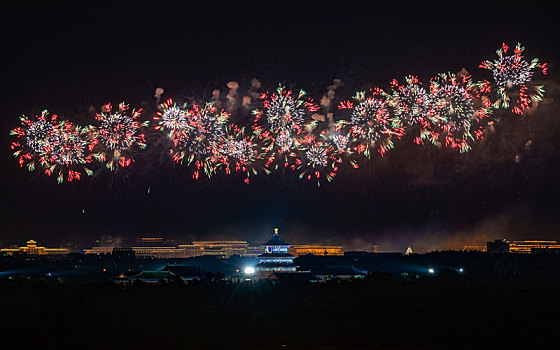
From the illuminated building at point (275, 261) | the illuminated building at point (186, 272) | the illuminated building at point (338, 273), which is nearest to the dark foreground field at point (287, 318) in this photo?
the illuminated building at point (186, 272)

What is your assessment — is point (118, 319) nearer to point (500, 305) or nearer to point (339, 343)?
point (339, 343)

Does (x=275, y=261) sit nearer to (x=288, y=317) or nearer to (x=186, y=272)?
(x=186, y=272)

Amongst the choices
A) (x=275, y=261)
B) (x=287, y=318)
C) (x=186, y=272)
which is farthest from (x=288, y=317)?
(x=275, y=261)

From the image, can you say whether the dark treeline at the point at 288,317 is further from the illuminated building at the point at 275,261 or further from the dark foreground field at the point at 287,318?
the illuminated building at the point at 275,261

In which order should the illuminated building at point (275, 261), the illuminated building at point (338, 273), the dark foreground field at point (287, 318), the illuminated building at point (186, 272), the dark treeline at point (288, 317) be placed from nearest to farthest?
the dark foreground field at point (287, 318), the dark treeline at point (288, 317), the illuminated building at point (186, 272), the illuminated building at point (338, 273), the illuminated building at point (275, 261)

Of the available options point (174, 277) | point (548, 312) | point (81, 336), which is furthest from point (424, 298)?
point (174, 277)

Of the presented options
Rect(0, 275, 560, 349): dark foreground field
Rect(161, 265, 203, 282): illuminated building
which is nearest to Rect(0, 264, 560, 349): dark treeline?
Rect(0, 275, 560, 349): dark foreground field

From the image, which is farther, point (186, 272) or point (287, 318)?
point (186, 272)

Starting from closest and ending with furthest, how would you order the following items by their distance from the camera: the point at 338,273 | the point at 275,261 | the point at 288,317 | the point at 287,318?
the point at 287,318
the point at 288,317
the point at 338,273
the point at 275,261
